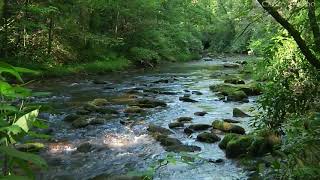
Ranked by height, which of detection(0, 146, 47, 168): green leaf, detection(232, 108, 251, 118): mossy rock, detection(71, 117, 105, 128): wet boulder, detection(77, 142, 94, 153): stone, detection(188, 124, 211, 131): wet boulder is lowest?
detection(77, 142, 94, 153): stone

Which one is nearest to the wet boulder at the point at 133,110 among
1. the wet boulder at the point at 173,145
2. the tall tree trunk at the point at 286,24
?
the wet boulder at the point at 173,145

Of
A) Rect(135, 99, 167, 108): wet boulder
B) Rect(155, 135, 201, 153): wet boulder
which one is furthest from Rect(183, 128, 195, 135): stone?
Rect(135, 99, 167, 108): wet boulder

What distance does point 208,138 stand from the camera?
29.3 feet

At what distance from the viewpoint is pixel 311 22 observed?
5156 mm

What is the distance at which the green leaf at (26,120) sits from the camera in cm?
124

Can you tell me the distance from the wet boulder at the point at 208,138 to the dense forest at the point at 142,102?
23mm

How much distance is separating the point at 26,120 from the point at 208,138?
310 inches

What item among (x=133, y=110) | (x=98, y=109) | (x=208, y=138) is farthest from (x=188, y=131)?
(x=98, y=109)

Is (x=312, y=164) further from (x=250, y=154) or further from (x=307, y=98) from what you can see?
(x=250, y=154)

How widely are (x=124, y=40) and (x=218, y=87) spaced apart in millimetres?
12744

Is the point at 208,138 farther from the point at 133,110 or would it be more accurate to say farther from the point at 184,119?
the point at 133,110

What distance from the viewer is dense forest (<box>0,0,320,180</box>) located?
400 centimetres

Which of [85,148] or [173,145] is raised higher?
[173,145]

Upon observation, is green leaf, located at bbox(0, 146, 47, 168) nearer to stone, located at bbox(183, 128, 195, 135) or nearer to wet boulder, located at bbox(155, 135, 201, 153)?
wet boulder, located at bbox(155, 135, 201, 153)
